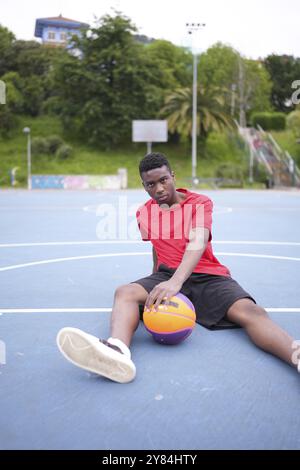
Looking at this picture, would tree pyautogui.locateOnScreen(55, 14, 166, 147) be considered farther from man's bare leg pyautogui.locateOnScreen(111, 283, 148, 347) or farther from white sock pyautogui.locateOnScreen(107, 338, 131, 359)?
white sock pyautogui.locateOnScreen(107, 338, 131, 359)

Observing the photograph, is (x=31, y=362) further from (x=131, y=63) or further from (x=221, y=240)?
(x=131, y=63)

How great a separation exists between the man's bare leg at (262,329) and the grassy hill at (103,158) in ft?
97.1

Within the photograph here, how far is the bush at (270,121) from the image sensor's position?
46.3 metres

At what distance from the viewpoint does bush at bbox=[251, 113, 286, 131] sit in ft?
152

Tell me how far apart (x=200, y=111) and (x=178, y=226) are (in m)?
36.4

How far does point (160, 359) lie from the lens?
116 inches

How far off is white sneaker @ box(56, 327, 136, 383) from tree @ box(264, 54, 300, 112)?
59977 mm

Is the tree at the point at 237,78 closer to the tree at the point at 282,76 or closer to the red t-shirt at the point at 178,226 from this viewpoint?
the tree at the point at 282,76

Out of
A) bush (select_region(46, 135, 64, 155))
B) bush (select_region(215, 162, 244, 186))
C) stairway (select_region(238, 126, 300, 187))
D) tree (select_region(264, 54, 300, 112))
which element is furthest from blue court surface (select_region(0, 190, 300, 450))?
tree (select_region(264, 54, 300, 112))

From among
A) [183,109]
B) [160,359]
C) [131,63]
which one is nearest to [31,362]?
[160,359]

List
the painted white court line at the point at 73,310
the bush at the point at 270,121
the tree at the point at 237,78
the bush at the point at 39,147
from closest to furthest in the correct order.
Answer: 1. the painted white court line at the point at 73,310
2. the bush at the point at 39,147
3. the bush at the point at 270,121
4. the tree at the point at 237,78

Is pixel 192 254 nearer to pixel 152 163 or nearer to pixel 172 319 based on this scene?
pixel 172 319

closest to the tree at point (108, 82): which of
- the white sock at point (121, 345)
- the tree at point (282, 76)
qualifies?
the tree at point (282, 76)

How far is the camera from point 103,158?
3909 centimetres
